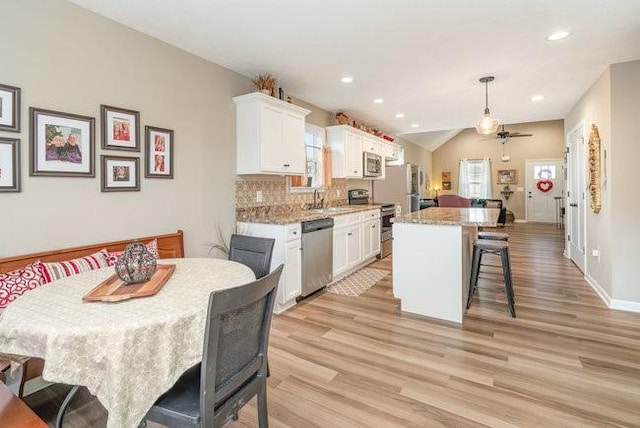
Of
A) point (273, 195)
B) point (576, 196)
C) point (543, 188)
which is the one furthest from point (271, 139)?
point (543, 188)

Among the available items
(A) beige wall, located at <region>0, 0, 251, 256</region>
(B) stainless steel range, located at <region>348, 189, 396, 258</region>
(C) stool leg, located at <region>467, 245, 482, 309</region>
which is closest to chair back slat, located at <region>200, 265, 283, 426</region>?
(A) beige wall, located at <region>0, 0, 251, 256</region>

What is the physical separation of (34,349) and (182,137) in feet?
7.06

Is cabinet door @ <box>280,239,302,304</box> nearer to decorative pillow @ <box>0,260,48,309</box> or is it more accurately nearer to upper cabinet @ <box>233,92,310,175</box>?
upper cabinet @ <box>233,92,310,175</box>

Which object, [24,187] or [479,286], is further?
[479,286]

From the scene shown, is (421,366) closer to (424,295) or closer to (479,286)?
(424,295)

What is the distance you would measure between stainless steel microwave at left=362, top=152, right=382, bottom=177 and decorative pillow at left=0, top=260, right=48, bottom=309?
177 inches

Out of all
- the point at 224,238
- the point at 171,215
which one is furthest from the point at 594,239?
the point at 171,215

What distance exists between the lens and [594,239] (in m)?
3.88

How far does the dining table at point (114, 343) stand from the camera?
107 centimetres

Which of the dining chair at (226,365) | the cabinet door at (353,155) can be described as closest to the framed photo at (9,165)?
the dining chair at (226,365)

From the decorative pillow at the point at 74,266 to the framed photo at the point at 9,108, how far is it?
832 millimetres

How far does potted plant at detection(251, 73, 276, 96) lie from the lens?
346 cm

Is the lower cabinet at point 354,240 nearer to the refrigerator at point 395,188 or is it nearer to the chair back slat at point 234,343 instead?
the refrigerator at point 395,188

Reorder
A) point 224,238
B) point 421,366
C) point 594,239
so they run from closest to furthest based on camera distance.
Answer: point 421,366, point 224,238, point 594,239
